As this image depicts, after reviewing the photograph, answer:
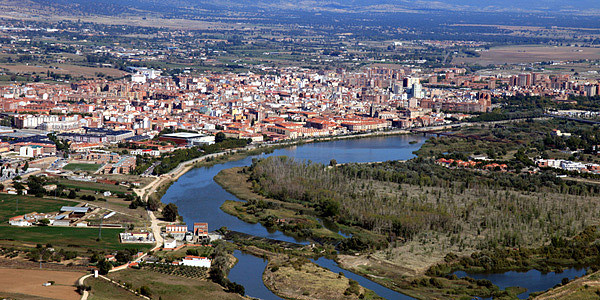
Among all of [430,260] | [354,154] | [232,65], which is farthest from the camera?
[232,65]

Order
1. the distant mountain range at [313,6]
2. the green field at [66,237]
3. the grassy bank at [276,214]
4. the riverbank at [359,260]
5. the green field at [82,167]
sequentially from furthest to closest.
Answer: the distant mountain range at [313,6] < the green field at [82,167] < the grassy bank at [276,214] < the green field at [66,237] < the riverbank at [359,260]

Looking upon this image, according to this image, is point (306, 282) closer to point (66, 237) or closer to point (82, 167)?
point (66, 237)

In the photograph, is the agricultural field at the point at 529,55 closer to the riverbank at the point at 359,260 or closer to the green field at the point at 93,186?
the green field at the point at 93,186

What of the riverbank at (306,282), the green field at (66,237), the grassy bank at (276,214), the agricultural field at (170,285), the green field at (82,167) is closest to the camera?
the agricultural field at (170,285)

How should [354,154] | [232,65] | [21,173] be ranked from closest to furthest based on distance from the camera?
1. [21,173]
2. [354,154]
3. [232,65]

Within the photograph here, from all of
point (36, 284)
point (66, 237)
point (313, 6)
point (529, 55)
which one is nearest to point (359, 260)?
point (66, 237)

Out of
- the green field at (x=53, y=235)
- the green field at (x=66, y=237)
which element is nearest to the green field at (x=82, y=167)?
the green field at (x=53, y=235)

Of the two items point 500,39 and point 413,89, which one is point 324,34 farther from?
point 413,89

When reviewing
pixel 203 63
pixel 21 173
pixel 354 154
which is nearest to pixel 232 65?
pixel 203 63
